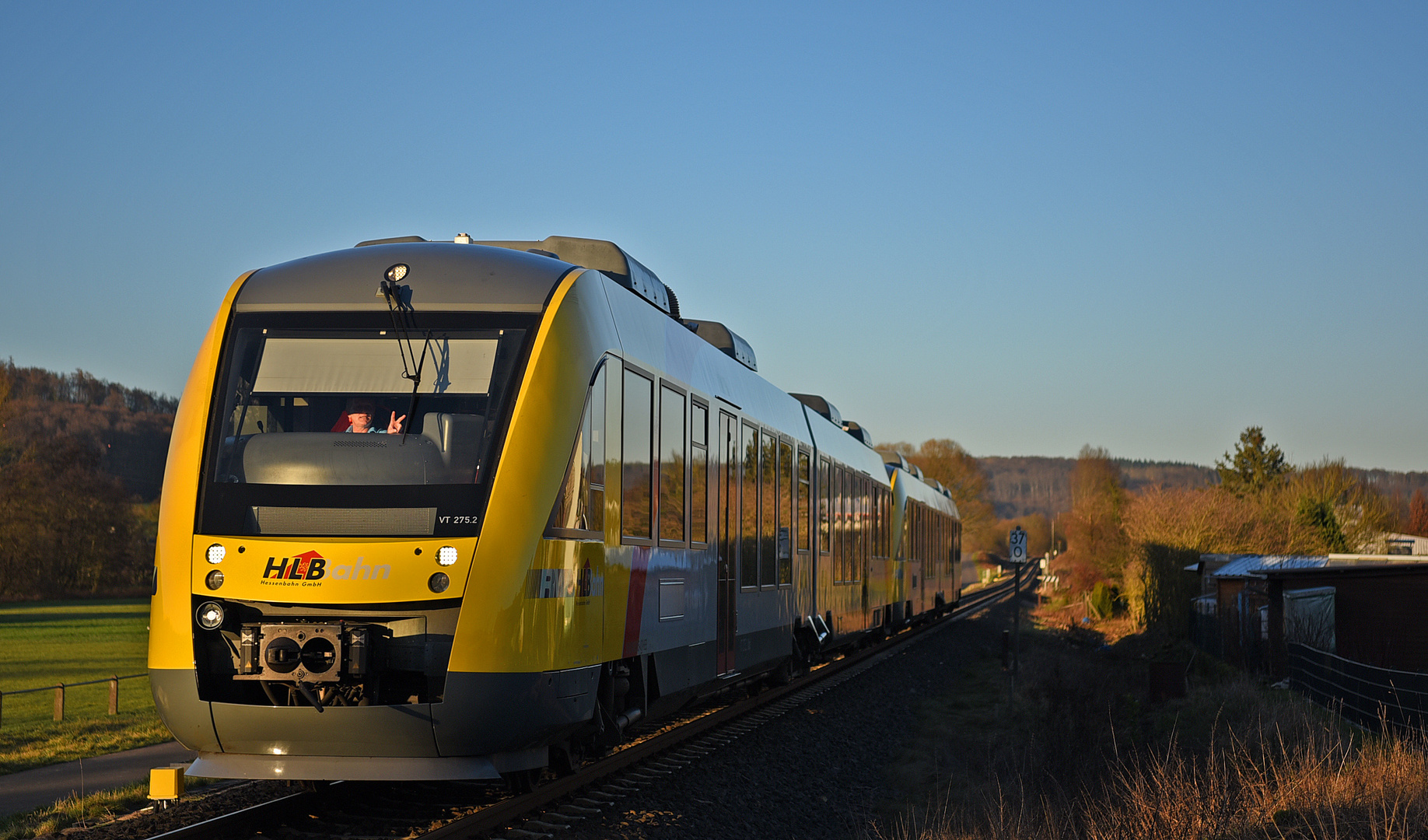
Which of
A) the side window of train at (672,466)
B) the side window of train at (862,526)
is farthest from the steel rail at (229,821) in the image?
the side window of train at (862,526)

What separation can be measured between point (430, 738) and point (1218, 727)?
1205 centimetres

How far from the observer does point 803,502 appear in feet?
50.8

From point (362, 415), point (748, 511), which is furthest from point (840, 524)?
point (362, 415)

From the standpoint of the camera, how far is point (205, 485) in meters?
6.97

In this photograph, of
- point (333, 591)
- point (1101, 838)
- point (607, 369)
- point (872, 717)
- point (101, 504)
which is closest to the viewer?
point (333, 591)

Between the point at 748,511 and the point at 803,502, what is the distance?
10.1 ft

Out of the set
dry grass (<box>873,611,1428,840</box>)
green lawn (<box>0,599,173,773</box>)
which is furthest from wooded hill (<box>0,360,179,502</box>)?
dry grass (<box>873,611,1428,840</box>)

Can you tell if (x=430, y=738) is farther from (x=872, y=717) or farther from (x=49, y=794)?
(x=872, y=717)

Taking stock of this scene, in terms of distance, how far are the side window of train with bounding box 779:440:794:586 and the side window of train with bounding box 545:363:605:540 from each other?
6.24m

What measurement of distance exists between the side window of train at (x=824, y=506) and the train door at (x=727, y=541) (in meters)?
4.76

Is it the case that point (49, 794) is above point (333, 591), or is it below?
below

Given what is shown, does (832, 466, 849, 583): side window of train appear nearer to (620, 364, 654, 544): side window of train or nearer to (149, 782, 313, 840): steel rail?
(620, 364, 654, 544): side window of train

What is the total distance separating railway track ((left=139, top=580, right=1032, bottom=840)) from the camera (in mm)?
6930

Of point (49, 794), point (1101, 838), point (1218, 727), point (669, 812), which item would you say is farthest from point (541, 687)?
point (1218, 727)
